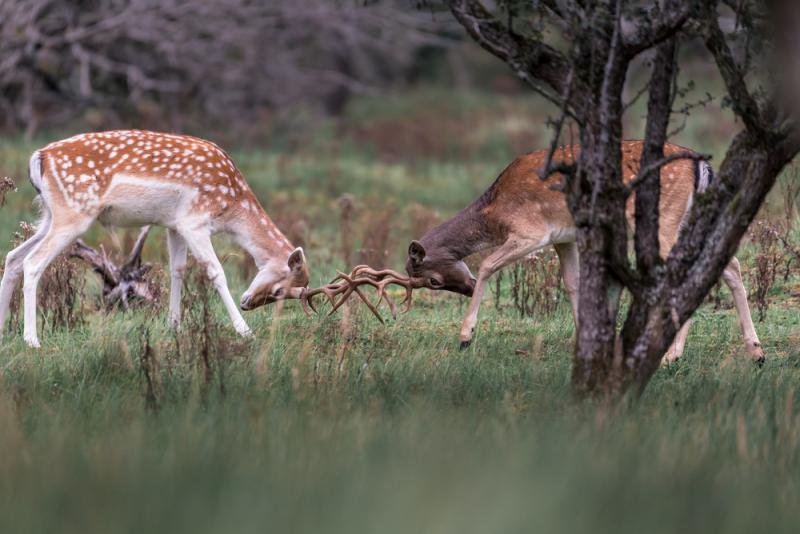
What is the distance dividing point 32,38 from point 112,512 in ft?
54.5

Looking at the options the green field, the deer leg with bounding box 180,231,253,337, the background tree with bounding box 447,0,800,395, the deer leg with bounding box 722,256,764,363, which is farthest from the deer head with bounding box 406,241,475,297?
the background tree with bounding box 447,0,800,395

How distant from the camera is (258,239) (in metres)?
9.36

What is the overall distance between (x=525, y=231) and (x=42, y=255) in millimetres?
3109

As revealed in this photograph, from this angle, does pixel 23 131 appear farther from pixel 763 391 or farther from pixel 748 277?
pixel 763 391

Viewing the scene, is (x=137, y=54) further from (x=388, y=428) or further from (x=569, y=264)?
(x=388, y=428)

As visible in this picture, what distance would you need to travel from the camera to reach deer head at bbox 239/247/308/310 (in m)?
8.92

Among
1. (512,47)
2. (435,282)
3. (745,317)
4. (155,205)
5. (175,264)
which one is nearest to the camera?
(512,47)

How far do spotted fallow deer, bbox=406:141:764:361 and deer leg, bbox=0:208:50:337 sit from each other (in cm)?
242

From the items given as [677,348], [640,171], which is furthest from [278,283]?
[640,171]

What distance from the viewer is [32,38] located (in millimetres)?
19703

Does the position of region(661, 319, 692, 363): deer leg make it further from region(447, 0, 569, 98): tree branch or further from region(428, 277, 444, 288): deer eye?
region(447, 0, 569, 98): tree branch

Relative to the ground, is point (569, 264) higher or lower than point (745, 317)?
higher

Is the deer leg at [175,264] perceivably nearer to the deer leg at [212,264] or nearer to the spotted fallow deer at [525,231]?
the deer leg at [212,264]

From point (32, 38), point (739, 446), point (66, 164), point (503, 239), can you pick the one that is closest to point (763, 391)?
point (739, 446)
